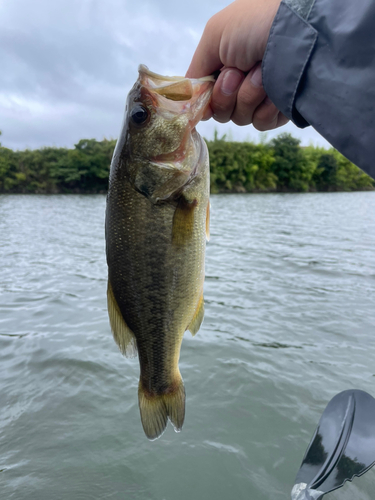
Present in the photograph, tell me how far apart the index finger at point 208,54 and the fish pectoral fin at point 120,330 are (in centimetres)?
128

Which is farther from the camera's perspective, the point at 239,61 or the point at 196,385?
the point at 196,385

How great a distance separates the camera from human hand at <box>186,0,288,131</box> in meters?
1.70

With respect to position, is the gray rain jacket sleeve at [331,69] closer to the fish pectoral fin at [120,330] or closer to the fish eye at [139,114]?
the fish eye at [139,114]

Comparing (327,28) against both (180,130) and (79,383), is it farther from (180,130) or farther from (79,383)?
(79,383)

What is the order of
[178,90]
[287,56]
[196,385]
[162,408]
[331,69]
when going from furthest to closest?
[196,385], [162,408], [178,90], [287,56], [331,69]

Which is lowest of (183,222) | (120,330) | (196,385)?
(196,385)

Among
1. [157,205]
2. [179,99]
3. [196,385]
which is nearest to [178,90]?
[179,99]

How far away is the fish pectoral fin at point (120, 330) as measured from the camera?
2.15 metres

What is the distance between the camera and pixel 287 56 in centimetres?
148

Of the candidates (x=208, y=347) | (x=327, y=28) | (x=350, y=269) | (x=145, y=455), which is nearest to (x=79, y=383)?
(x=145, y=455)

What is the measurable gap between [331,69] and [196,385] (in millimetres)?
4306

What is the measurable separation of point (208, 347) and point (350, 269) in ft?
21.1

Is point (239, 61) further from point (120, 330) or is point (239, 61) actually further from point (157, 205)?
point (120, 330)

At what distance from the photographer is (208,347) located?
5.98 meters
